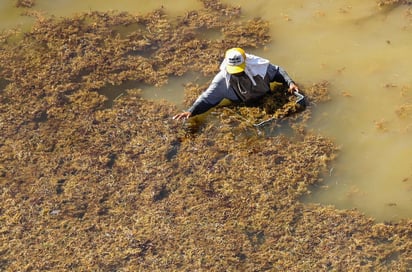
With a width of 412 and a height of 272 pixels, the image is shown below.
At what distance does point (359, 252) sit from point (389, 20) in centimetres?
315

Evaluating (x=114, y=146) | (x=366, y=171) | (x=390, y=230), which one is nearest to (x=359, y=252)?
(x=390, y=230)

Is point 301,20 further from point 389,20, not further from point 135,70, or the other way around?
point 135,70

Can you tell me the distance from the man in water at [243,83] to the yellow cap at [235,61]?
0.03 metres

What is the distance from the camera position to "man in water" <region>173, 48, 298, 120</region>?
573 centimetres

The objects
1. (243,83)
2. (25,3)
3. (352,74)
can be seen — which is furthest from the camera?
(25,3)

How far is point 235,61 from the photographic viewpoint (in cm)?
557

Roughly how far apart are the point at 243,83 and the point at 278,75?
0.38 m

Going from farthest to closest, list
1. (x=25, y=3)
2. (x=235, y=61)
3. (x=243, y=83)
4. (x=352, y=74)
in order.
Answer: (x=25, y=3) → (x=352, y=74) → (x=243, y=83) → (x=235, y=61)

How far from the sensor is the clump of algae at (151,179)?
198 inches

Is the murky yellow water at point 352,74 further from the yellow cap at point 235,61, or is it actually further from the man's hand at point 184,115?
the yellow cap at point 235,61

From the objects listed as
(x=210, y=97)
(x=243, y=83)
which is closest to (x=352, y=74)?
(x=243, y=83)

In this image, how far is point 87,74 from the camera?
6812 millimetres

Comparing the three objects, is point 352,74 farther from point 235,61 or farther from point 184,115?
point 184,115

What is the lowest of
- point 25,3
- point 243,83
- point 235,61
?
point 243,83
